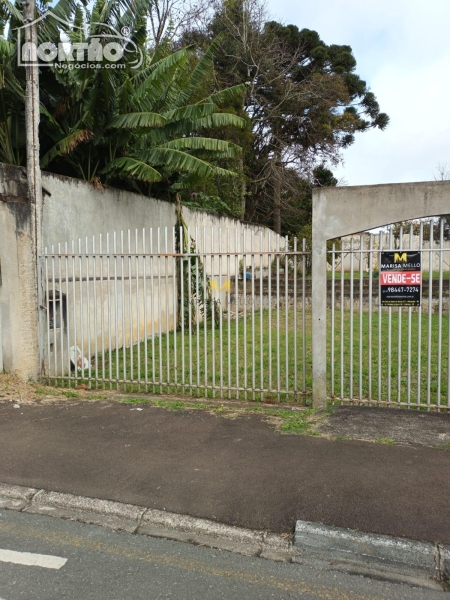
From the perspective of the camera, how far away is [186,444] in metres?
4.71

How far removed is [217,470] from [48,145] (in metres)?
8.13

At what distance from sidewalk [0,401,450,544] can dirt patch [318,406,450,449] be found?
1.6 inches

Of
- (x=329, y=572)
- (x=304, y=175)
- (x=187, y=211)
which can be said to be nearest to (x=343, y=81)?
(x=304, y=175)

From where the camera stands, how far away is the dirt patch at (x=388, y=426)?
4.63m

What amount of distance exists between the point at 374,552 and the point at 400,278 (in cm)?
312

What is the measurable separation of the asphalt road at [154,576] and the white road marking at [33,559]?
10mm

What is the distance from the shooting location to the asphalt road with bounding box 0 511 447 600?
270cm

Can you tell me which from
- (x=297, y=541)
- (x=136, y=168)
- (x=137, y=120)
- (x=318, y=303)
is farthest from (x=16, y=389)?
(x=137, y=120)

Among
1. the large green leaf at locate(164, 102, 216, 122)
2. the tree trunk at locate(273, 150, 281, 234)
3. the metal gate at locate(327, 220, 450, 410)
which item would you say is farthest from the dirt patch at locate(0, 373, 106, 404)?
the tree trunk at locate(273, 150, 281, 234)

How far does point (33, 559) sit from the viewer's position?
9.83ft

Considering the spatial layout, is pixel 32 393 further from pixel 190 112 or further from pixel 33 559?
pixel 190 112

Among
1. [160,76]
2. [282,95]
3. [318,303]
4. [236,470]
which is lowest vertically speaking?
[236,470]

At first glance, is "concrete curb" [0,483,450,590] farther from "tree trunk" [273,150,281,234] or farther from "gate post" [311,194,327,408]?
"tree trunk" [273,150,281,234]

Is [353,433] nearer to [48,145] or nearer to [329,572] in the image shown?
[329,572]
